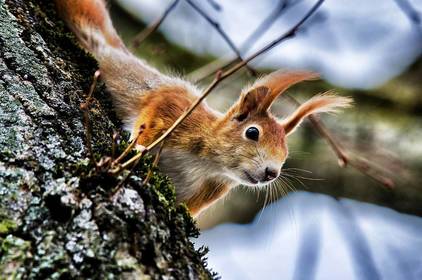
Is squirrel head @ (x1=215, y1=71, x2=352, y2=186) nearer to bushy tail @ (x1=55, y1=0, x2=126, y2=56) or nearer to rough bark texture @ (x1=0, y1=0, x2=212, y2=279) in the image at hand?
bushy tail @ (x1=55, y1=0, x2=126, y2=56)

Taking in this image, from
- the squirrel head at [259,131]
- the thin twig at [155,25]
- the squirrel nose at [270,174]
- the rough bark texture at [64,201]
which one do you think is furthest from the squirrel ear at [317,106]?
the rough bark texture at [64,201]

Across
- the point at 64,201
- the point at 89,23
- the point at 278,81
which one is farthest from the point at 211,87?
the point at 89,23

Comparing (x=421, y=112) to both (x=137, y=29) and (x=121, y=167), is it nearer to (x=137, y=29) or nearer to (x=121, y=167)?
(x=137, y=29)

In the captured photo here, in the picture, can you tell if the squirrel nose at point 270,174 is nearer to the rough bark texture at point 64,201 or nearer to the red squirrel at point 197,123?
the red squirrel at point 197,123

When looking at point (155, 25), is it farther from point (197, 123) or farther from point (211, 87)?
point (211, 87)

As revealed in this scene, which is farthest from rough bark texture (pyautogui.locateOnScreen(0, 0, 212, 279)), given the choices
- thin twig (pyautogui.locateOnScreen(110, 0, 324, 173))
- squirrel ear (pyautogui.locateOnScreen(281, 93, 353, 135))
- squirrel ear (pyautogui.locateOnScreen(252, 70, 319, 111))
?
squirrel ear (pyautogui.locateOnScreen(281, 93, 353, 135))

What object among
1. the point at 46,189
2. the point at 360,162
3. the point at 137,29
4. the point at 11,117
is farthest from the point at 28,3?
the point at 137,29
